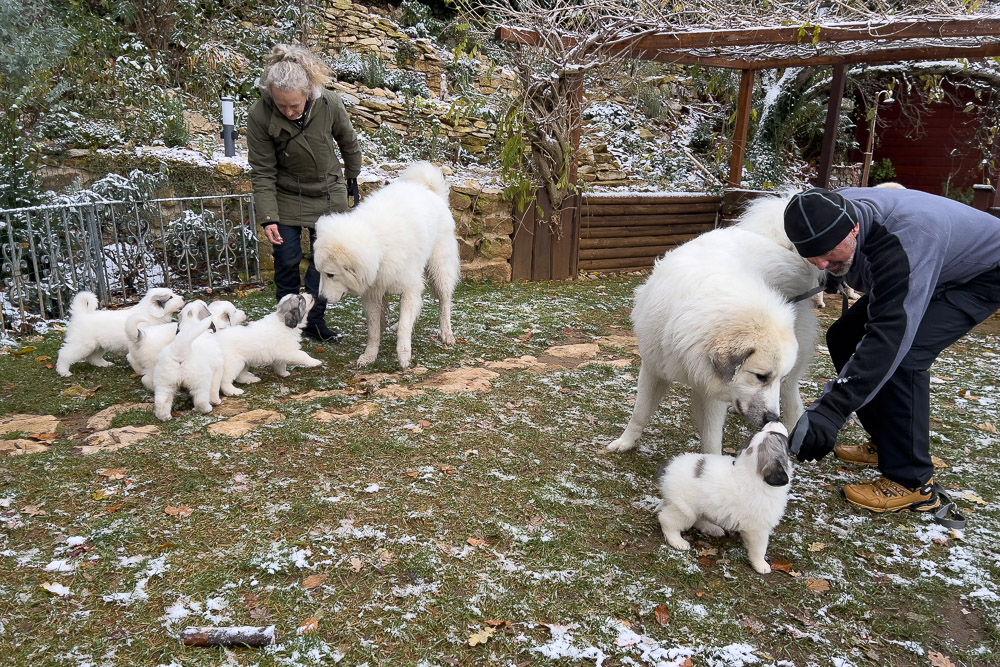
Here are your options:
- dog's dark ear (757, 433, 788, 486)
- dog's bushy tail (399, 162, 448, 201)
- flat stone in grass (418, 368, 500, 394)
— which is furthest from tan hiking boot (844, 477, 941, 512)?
dog's bushy tail (399, 162, 448, 201)

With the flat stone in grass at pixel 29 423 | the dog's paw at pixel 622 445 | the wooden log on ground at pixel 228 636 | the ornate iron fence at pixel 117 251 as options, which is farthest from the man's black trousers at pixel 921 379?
the ornate iron fence at pixel 117 251

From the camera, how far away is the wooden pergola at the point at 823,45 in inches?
244

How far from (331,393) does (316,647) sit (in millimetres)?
2380

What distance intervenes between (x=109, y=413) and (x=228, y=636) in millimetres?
2401

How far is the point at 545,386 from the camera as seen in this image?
4.59 metres

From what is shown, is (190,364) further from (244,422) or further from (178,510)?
(178,510)

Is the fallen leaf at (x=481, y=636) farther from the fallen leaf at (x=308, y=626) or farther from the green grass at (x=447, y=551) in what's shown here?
the fallen leaf at (x=308, y=626)

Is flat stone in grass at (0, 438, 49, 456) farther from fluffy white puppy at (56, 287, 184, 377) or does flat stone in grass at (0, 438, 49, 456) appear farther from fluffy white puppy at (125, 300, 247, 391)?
fluffy white puppy at (56, 287, 184, 377)

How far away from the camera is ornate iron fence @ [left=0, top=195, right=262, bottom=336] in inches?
219

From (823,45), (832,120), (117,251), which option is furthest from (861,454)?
(832,120)

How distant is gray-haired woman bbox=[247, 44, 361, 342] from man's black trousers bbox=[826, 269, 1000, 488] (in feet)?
12.4

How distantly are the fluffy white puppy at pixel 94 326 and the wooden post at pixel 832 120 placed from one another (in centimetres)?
898

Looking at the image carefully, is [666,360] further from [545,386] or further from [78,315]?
[78,315]

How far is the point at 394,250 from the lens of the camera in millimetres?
4520
